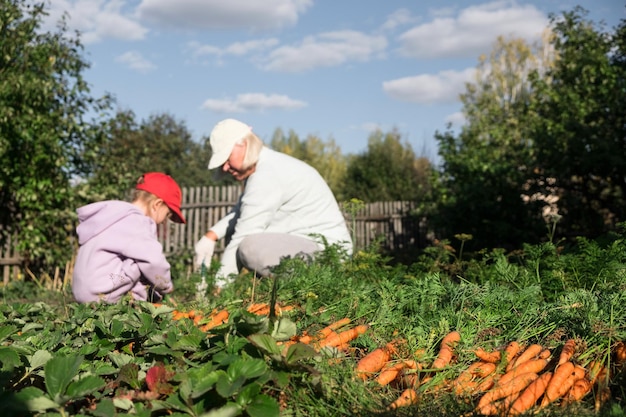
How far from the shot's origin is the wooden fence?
961cm

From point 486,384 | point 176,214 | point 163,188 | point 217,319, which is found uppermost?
point 163,188

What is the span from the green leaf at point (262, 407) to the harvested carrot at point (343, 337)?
24.9 inches

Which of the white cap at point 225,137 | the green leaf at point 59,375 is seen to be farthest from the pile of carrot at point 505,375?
the white cap at point 225,137

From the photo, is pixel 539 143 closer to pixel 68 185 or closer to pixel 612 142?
pixel 612 142

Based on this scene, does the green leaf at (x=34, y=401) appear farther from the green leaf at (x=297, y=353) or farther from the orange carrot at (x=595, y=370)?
the orange carrot at (x=595, y=370)

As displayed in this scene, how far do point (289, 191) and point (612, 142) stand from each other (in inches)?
244

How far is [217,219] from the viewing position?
1152 cm

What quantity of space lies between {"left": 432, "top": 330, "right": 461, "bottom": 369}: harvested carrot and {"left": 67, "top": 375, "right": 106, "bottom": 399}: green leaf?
112 centimetres

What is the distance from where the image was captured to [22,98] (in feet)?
27.8

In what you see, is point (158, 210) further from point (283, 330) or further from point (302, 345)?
point (302, 345)

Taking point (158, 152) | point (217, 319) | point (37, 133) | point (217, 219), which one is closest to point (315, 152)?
point (158, 152)

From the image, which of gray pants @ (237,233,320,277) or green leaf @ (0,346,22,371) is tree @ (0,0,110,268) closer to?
gray pants @ (237,233,320,277)

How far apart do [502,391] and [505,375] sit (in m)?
0.10

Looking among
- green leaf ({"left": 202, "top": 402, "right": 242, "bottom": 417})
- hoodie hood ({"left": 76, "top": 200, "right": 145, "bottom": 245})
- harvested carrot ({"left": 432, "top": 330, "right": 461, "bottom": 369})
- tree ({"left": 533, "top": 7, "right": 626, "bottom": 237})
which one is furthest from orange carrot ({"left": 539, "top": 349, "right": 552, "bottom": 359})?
tree ({"left": 533, "top": 7, "right": 626, "bottom": 237})
